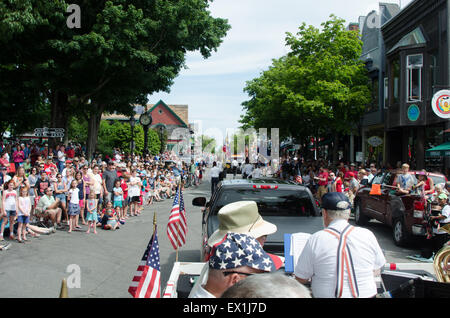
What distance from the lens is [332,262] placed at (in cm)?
318

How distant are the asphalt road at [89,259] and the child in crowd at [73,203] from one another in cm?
50

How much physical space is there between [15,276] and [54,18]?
15.0 metres

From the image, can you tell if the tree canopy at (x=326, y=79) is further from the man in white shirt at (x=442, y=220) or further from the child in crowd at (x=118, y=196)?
the man in white shirt at (x=442, y=220)

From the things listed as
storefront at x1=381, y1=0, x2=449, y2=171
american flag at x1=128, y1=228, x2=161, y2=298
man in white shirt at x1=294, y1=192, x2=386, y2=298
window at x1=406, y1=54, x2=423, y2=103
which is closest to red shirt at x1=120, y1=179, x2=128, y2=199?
american flag at x1=128, y1=228, x2=161, y2=298

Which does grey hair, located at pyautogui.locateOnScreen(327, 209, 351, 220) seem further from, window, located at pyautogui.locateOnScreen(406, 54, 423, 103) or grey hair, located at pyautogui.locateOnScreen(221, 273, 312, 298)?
window, located at pyautogui.locateOnScreen(406, 54, 423, 103)

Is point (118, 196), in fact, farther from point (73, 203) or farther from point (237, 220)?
point (237, 220)

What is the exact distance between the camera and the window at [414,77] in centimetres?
2372

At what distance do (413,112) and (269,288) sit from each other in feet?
80.9

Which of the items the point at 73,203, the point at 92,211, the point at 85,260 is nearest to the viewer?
the point at 85,260

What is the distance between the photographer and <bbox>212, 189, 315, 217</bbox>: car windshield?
6559 millimetres

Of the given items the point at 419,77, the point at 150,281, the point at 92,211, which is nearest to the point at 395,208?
the point at 92,211

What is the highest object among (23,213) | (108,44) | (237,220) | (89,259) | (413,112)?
(108,44)

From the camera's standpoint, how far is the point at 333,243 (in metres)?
3.21

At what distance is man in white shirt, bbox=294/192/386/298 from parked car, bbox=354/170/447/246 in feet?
23.4
